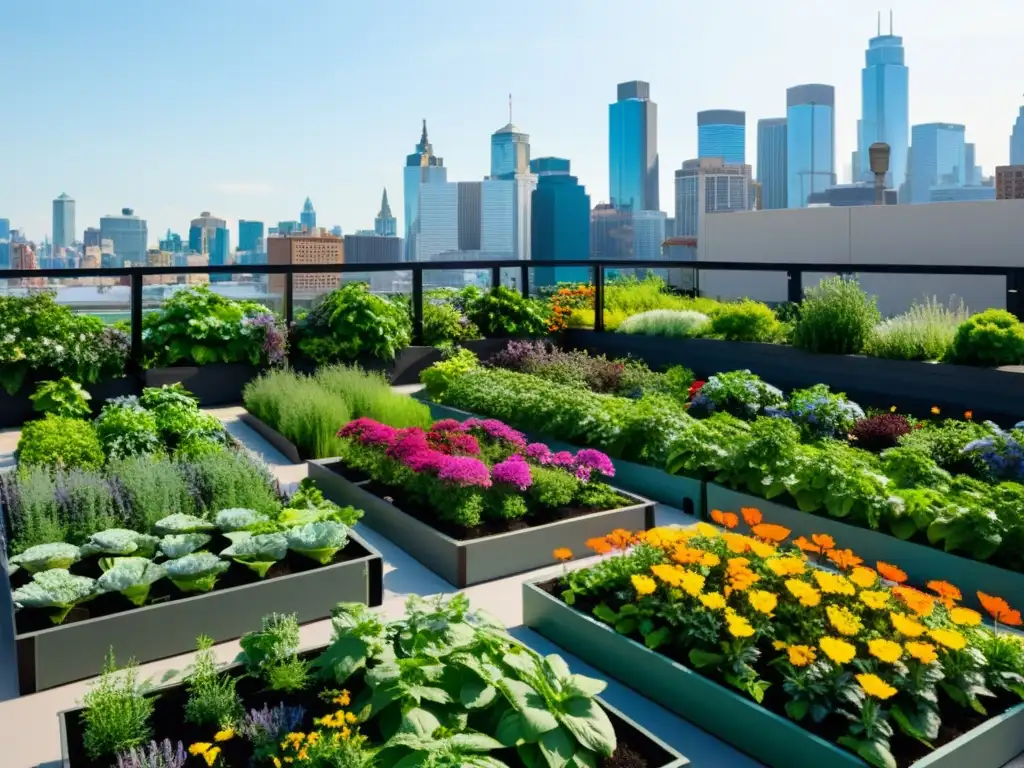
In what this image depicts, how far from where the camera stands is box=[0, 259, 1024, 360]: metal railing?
24.9 feet

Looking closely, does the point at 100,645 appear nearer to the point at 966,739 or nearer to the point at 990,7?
the point at 966,739

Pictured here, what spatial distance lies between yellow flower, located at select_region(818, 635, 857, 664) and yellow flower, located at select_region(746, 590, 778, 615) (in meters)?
0.23

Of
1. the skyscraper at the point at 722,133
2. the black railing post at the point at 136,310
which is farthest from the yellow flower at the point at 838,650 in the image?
the skyscraper at the point at 722,133

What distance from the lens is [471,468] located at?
4.25 meters

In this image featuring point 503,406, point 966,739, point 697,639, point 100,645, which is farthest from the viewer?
point 503,406

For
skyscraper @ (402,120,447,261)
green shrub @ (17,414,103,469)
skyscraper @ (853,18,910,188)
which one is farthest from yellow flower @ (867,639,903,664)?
skyscraper @ (853,18,910,188)

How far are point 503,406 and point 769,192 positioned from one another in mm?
102847

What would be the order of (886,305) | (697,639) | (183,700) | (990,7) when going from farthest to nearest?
(886,305), (990,7), (697,639), (183,700)

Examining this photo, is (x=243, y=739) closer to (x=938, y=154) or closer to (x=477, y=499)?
(x=477, y=499)

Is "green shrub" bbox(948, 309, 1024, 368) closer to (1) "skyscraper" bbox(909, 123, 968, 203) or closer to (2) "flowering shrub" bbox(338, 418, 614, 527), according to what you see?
(2) "flowering shrub" bbox(338, 418, 614, 527)

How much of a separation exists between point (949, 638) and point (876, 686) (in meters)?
0.35

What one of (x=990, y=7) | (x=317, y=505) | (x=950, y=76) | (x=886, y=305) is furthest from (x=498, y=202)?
(x=317, y=505)

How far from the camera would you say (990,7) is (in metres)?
9.60

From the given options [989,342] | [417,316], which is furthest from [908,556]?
[417,316]
